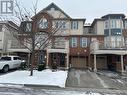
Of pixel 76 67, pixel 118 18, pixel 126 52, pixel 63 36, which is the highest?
pixel 118 18

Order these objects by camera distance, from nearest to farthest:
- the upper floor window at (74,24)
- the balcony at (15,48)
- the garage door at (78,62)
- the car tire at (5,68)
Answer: the car tire at (5,68)
the balcony at (15,48)
the garage door at (78,62)
the upper floor window at (74,24)

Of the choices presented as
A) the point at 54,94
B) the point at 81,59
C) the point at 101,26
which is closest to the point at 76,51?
the point at 81,59

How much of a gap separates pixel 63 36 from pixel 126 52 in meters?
10.2

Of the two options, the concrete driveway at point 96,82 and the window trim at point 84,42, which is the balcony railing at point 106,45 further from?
the concrete driveway at point 96,82

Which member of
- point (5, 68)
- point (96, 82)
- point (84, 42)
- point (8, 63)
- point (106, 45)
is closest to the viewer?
point (96, 82)

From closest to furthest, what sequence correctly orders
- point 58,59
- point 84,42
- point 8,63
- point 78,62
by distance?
point 8,63 → point 58,59 → point 84,42 → point 78,62

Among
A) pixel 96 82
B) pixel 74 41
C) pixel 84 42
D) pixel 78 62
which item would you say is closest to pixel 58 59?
pixel 78 62

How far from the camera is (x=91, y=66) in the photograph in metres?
30.5

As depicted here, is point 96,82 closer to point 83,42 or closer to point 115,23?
point 83,42

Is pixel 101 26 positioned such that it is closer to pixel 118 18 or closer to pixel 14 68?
pixel 118 18

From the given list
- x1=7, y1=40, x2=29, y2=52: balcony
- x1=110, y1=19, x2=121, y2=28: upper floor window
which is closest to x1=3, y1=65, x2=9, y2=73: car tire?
x1=7, y1=40, x2=29, y2=52: balcony

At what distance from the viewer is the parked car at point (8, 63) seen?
2199cm

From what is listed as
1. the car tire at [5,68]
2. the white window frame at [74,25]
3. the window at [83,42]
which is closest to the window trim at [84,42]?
the window at [83,42]

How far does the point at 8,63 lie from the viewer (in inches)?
898
